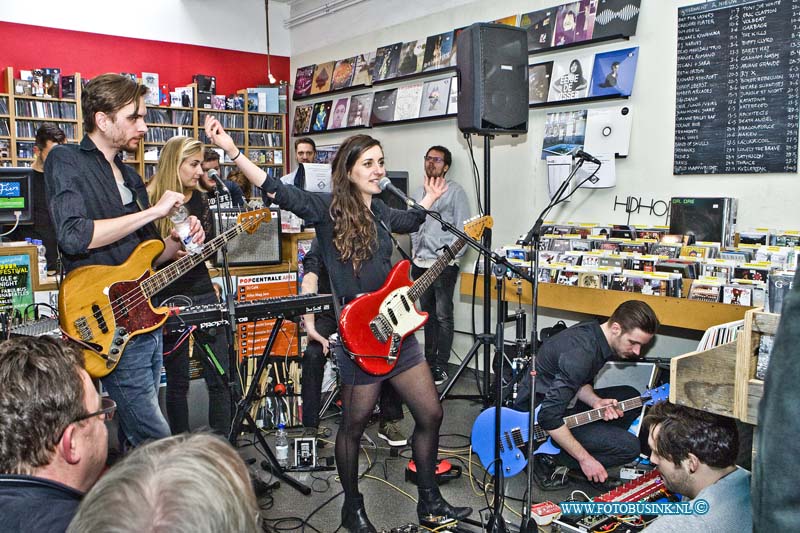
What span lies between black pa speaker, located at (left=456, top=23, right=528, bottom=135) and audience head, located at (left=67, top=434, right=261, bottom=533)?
3.00 metres

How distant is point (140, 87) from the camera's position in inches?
101

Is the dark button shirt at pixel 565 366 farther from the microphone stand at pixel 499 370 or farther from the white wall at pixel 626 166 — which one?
the white wall at pixel 626 166

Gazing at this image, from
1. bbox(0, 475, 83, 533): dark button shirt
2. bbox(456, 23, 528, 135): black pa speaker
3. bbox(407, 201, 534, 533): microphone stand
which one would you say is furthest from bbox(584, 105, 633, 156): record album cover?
bbox(0, 475, 83, 533): dark button shirt

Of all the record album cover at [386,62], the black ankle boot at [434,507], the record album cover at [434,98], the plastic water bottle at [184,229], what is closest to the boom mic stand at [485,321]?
the black ankle boot at [434,507]

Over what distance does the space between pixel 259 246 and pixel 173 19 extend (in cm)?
534

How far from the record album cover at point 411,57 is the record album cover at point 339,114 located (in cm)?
102

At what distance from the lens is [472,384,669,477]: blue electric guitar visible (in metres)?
3.53

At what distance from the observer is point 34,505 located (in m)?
1.17

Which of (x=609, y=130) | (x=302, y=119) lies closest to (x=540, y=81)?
(x=609, y=130)

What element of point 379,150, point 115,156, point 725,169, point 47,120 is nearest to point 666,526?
point 379,150

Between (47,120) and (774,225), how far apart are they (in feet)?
23.9

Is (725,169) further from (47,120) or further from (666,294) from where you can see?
(47,120)

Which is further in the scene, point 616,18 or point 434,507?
point 616,18

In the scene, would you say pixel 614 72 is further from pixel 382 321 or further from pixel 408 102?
pixel 382 321
